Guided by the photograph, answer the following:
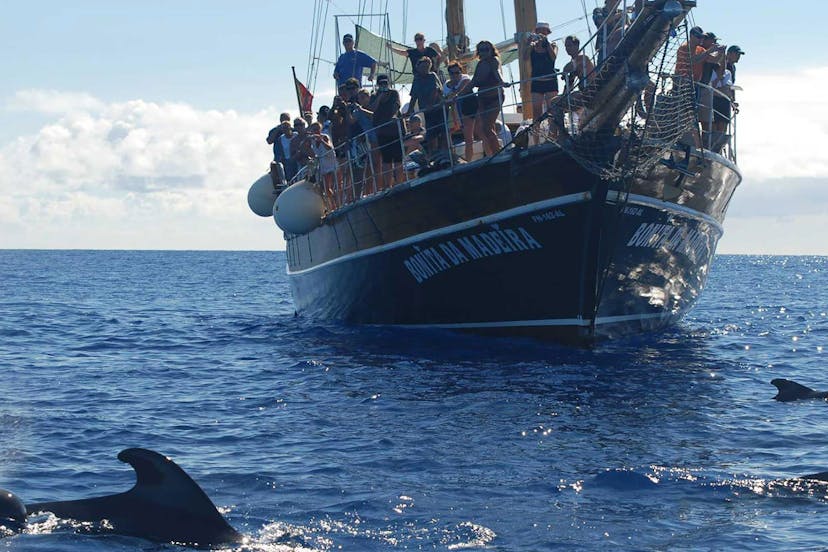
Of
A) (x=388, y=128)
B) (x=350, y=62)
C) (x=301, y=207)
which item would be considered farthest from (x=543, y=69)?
(x=350, y=62)

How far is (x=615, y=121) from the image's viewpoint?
1580 centimetres

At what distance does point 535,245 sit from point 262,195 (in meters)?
11.9

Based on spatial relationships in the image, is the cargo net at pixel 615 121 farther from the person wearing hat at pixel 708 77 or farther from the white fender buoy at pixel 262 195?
the white fender buoy at pixel 262 195

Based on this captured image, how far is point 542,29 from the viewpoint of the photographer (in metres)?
18.9

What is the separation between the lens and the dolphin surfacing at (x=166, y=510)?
7.68 meters

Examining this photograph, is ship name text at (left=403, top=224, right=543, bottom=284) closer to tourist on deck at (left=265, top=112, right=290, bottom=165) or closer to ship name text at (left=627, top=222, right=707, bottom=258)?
ship name text at (left=627, top=222, right=707, bottom=258)

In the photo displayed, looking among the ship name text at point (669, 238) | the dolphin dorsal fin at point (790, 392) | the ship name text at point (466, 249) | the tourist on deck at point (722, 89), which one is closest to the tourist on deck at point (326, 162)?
the ship name text at point (466, 249)

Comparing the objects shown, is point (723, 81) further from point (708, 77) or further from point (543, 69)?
point (543, 69)

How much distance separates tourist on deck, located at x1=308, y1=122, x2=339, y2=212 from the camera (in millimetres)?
21050

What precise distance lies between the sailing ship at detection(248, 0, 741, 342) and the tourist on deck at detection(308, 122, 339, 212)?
1.13 metres

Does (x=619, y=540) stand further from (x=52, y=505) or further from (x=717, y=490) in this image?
(x=52, y=505)

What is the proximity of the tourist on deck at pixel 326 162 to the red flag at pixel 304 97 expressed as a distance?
7640 millimetres

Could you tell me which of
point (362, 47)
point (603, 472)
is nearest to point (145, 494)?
point (603, 472)

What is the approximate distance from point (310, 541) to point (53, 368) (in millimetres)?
11639
